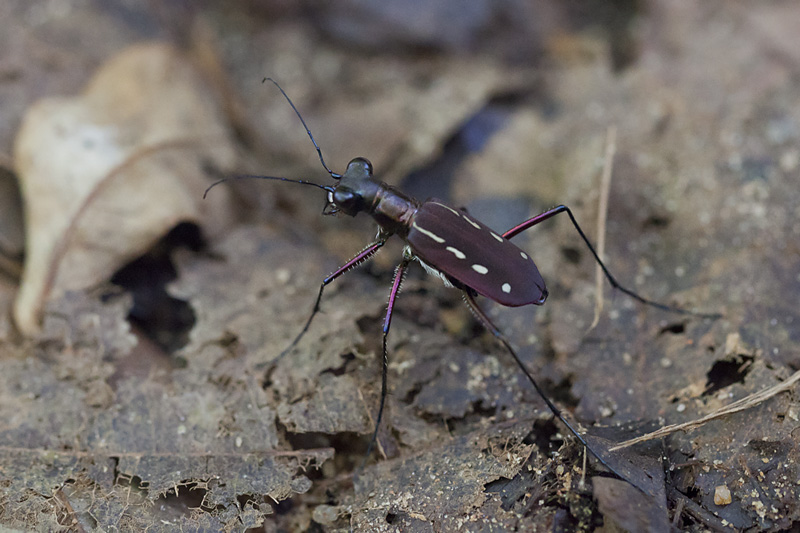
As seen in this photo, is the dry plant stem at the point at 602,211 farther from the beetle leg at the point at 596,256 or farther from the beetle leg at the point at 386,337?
the beetle leg at the point at 386,337

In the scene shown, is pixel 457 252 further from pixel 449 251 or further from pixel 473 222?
pixel 473 222

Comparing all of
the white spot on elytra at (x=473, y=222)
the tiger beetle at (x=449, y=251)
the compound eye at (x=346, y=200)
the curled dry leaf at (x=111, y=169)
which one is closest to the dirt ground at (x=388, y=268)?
the curled dry leaf at (x=111, y=169)

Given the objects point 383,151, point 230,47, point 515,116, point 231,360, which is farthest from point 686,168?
point 230,47

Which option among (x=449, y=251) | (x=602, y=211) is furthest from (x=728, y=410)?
(x=449, y=251)

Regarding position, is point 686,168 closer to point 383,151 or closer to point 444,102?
point 444,102

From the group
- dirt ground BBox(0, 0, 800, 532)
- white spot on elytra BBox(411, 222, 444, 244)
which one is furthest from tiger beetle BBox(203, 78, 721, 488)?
dirt ground BBox(0, 0, 800, 532)

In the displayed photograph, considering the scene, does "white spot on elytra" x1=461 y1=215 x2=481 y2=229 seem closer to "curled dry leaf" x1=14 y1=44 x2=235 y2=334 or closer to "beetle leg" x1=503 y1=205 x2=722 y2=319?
"beetle leg" x1=503 y1=205 x2=722 y2=319

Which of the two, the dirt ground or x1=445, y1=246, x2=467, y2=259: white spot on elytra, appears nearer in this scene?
the dirt ground
